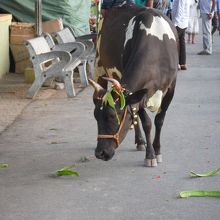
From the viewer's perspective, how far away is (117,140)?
6340 mm

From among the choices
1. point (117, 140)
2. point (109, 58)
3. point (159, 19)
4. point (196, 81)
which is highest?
point (159, 19)

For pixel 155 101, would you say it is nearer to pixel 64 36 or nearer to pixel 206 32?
pixel 64 36

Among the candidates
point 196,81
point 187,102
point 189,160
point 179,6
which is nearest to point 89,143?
point 189,160

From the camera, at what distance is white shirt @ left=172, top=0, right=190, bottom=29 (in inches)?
616

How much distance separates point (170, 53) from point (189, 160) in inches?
48.0

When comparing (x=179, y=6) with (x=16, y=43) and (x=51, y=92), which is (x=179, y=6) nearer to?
(x=16, y=43)

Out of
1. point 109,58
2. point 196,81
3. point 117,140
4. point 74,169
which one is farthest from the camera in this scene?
point 196,81

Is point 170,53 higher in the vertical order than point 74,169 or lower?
higher

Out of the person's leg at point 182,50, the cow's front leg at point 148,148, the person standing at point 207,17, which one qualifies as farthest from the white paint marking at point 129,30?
the person standing at point 207,17

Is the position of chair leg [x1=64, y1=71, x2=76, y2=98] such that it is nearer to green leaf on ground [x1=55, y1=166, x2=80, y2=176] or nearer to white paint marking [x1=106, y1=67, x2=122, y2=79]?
white paint marking [x1=106, y1=67, x2=122, y2=79]

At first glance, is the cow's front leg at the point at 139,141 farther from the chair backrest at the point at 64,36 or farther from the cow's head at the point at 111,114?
the chair backrest at the point at 64,36

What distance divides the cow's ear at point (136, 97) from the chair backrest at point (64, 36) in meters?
6.48

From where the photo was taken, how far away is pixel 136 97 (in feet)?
20.5

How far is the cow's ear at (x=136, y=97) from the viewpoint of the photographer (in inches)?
247
